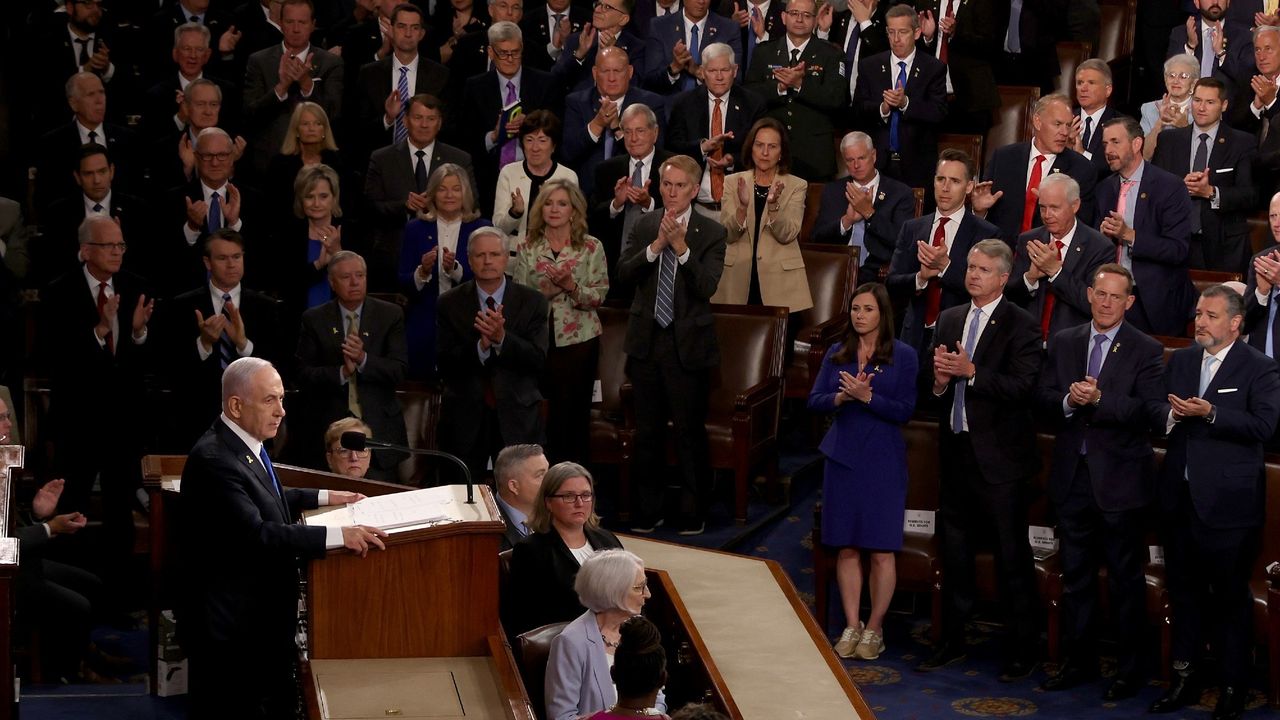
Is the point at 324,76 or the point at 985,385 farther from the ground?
the point at 324,76

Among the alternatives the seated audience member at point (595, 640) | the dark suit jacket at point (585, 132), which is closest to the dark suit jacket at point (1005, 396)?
the seated audience member at point (595, 640)

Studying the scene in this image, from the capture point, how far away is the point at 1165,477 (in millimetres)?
5648

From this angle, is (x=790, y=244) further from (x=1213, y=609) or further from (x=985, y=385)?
(x=1213, y=609)

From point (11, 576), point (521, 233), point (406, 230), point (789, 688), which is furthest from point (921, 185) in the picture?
point (11, 576)

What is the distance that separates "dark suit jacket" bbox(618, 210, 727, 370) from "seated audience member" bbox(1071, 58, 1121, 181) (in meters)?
1.83

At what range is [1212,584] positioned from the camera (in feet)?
18.6

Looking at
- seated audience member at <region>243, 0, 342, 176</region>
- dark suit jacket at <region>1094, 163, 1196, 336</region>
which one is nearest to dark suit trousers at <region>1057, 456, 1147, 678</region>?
dark suit jacket at <region>1094, 163, 1196, 336</region>

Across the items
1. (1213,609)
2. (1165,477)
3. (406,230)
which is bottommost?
(1213,609)

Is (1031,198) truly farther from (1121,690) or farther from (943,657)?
(1121,690)

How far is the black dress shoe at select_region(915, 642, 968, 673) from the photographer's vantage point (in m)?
5.88

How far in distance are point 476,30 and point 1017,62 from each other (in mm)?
2921

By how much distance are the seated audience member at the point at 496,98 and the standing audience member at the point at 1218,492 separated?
140 inches

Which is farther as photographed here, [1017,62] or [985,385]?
[1017,62]

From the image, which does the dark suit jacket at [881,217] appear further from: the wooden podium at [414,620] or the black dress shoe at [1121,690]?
the wooden podium at [414,620]
